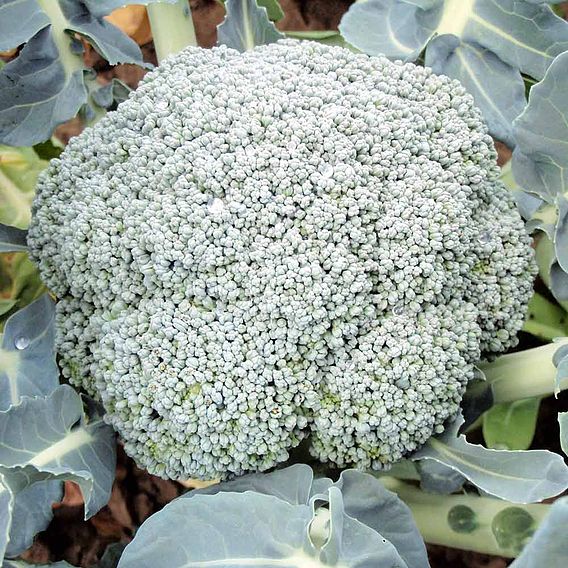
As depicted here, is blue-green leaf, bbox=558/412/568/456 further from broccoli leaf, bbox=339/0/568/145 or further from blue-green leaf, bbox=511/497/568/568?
broccoli leaf, bbox=339/0/568/145

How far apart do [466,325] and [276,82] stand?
1.44 ft

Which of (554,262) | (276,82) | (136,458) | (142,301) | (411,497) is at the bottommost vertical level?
(411,497)

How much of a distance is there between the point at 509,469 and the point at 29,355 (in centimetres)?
72

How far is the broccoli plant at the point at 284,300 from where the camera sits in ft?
3.27

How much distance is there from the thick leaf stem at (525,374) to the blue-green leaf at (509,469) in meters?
0.17

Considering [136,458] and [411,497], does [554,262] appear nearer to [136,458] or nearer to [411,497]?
[411,497]

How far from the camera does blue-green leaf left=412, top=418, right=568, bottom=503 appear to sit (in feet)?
3.04

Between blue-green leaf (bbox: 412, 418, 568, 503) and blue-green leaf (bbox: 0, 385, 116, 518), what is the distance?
46 centimetres

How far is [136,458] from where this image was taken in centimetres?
114

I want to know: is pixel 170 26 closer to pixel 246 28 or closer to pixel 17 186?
pixel 246 28

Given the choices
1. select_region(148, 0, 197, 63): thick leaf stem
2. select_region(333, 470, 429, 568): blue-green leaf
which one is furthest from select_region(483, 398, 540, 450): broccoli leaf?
select_region(148, 0, 197, 63): thick leaf stem

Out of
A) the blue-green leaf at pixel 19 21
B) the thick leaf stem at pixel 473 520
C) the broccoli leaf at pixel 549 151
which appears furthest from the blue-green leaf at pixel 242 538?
the blue-green leaf at pixel 19 21

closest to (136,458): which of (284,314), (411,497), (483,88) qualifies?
(284,314)

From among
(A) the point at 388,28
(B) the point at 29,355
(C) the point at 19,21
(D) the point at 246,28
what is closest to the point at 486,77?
(A) the point at 388,28
